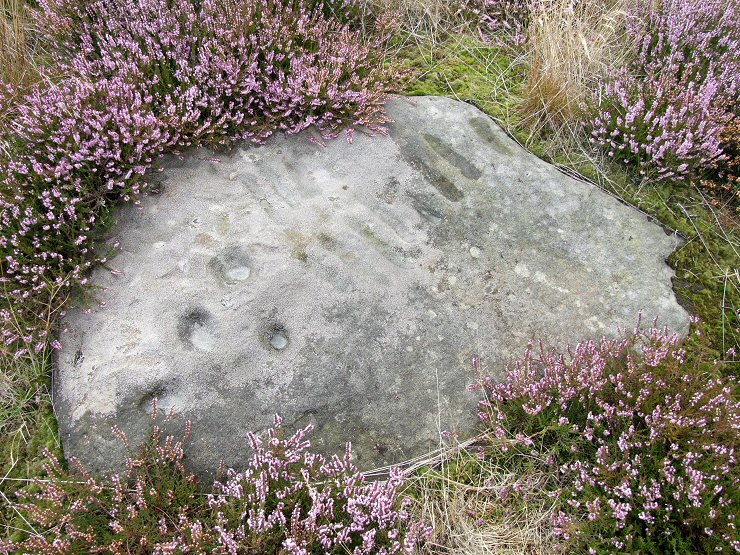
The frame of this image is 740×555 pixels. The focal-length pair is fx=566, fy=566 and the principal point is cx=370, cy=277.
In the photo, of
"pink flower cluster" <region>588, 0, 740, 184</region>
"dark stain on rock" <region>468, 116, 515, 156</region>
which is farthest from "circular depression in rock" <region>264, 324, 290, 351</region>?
"pink flower cluster" <region>588, 0, 740, 184</region>

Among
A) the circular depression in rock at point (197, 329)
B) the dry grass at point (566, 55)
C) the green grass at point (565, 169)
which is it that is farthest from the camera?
the dry grass at point (566, 55)

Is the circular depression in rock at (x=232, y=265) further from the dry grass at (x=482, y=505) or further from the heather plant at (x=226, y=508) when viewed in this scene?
the dry grass at (x=482, y=505)

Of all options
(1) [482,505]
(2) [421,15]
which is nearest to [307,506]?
(1) [482,505]

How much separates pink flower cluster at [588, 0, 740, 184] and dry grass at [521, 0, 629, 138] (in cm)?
12

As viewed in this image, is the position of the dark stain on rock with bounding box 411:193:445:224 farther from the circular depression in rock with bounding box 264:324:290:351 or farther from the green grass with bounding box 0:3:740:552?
the circular depression in rock with bounding box 264:324:290:351

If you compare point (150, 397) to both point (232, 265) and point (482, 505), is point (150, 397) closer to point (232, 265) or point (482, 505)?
point (232, 265)

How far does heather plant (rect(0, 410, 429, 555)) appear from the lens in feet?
7.54

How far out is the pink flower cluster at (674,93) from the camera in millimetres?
3412

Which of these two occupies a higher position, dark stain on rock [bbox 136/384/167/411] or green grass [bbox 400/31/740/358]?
green grass [bbox 400/31/740/358]

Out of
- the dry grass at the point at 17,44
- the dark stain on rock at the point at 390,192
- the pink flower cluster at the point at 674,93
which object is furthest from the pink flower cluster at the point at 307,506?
the dry grass at the point at 17,44

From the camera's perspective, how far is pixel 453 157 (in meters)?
3.58

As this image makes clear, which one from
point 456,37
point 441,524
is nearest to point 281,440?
point 441,524

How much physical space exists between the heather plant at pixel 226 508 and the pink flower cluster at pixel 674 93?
8.11 ft

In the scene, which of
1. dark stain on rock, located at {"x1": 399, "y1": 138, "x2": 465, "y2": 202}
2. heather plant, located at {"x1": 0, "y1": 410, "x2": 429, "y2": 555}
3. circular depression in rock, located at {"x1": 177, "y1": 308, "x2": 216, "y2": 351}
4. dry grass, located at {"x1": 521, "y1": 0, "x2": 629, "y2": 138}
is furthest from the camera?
dry grass, located at {"x1": 521, "y1": 0, "x2": 629, "y2": 138}
